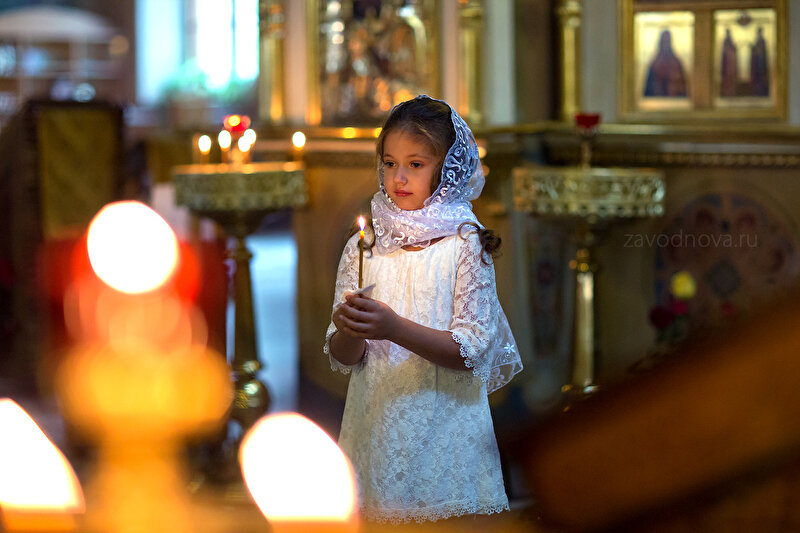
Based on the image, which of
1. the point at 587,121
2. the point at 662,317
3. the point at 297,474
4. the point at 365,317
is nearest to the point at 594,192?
the point at 587,121

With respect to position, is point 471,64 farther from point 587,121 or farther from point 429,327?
point 429,327

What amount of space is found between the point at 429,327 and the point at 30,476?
0.91 metres

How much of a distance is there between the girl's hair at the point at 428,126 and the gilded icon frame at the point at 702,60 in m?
2.62

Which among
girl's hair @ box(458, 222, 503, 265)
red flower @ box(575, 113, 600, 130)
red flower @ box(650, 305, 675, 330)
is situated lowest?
red flower @ box(650, 305, 675, 330)

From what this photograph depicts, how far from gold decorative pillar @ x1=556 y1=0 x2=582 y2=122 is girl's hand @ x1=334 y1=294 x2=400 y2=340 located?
3.06 metres

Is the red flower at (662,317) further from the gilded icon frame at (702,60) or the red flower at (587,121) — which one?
the gilded icon frame at (702,60)

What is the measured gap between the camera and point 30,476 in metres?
0.58

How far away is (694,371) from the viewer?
0.43m

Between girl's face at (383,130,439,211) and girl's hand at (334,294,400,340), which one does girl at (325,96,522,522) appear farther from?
girl's hand at (334,294,400,340)

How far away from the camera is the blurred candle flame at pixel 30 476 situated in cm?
54

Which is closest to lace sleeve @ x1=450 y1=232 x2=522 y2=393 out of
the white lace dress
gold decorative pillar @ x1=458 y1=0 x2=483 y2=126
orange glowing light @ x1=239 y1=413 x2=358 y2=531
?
the white lace dress

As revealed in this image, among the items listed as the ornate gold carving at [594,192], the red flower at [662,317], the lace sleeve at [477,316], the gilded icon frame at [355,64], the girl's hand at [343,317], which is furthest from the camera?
the gilded icon frame at [355,64]

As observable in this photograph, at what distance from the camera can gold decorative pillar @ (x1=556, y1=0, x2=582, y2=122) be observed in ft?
13.7

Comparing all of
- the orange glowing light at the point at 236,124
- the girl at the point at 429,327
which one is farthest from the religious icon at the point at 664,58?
the girl at the point at 429,327
